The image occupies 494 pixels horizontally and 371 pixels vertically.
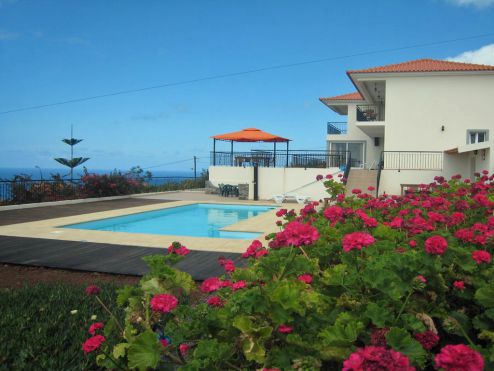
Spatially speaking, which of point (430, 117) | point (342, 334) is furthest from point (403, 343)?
point (430, 117)

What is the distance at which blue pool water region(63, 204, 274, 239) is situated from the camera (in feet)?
38.5

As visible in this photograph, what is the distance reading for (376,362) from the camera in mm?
1210

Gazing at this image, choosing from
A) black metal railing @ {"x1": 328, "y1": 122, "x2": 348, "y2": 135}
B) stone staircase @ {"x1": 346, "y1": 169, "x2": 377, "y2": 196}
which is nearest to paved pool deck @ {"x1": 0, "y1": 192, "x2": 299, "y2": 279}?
stone staircase @ {"x1": 346, "y1": 169, "x2": 377, "y2": 196}

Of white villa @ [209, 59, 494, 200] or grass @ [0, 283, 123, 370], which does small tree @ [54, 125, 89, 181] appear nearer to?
white villa @ [209, 59, 494, 200]

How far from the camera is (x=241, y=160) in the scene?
24016mm

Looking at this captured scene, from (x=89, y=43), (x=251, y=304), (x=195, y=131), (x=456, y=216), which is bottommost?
(x=251, y=304)

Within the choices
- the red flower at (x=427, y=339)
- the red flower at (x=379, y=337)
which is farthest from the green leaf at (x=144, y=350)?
the red flower at (x=427, y=339)

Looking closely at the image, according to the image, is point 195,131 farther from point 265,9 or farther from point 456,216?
point 456,216

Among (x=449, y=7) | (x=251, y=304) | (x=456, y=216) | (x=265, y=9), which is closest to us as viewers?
(x=251, y=304)

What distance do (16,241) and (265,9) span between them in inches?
709

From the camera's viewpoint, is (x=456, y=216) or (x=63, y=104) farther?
(x=63, y=104)

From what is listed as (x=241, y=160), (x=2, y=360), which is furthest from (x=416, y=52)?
(x=2, y=360)

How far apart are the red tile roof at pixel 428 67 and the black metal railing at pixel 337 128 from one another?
5.60 m

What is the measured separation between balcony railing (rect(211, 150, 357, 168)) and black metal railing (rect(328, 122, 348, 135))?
508cm
